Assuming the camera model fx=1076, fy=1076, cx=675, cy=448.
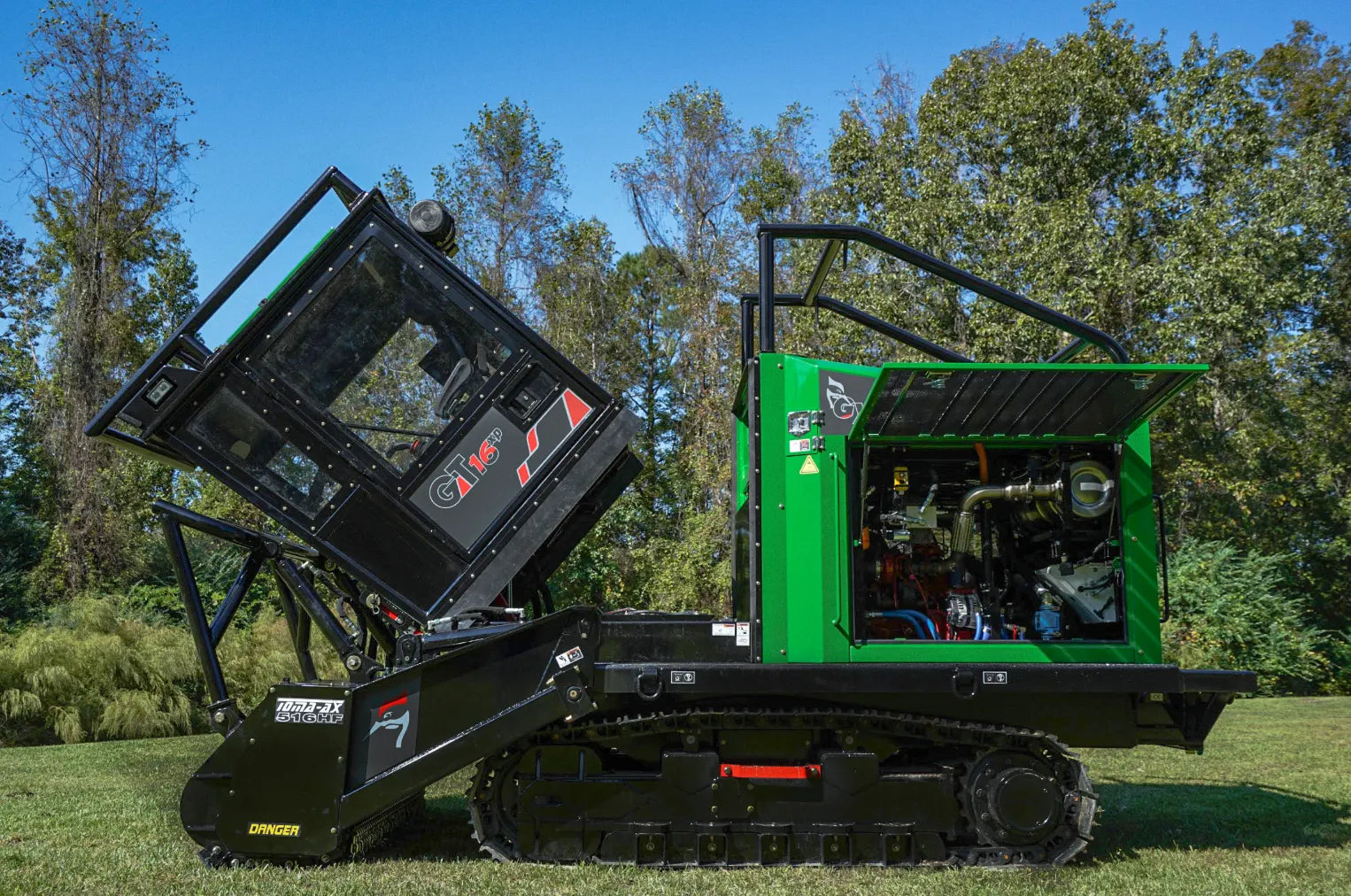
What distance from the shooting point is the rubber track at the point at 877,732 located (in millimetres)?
5465

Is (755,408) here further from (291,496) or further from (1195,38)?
(1195,38)

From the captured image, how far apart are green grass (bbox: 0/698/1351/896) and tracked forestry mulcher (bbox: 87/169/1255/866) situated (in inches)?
11.3

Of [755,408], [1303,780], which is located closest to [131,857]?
[755,408]

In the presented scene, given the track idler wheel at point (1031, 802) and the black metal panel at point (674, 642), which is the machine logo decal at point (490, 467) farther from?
the track idler wheel at point (1031, 802)

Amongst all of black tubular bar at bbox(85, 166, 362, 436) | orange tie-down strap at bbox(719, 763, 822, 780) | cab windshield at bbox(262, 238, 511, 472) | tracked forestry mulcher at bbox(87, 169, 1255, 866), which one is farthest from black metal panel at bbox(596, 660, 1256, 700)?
black tubular bar at bbox(85, 166, 362, 436)

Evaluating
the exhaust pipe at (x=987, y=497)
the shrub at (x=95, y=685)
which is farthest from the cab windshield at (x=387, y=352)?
the shrub at (x=95, y=685)

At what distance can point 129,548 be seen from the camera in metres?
21.6

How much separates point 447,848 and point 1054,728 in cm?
335

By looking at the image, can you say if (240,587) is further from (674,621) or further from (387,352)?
(674,621)

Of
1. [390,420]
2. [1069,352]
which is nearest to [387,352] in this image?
[390,420]

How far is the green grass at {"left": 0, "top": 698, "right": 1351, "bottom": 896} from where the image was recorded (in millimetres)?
4938

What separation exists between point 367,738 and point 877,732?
2.62 meters

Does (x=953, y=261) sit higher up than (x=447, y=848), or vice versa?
(x=953, y=261)

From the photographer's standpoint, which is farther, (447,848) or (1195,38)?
(1195,38)
